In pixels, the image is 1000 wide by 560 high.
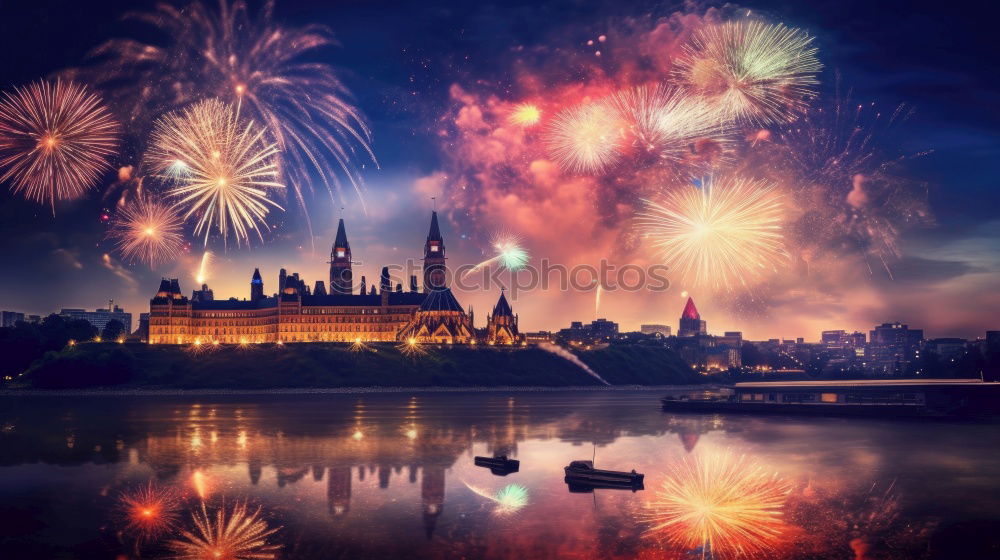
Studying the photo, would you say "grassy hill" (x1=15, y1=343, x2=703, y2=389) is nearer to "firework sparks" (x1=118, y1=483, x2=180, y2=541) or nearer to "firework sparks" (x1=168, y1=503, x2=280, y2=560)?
"firework sparks" (x1=118, y1=483, x2=180, y2=541)

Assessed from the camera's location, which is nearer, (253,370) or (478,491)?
(478,491)

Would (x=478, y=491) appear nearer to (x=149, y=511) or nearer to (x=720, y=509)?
(x=720, y=509)

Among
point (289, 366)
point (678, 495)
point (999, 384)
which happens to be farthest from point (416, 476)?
point (289, 366)

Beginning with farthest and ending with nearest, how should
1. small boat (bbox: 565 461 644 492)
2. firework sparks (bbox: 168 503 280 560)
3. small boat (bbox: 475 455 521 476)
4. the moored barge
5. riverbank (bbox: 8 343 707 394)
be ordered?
riverbank (bbox: 8 343 707 394)
the moored barge
small boat (bbox: 475 455 521 476)
small boat (bbox: 565 461 644 492)
firework sparks (bbox: 168 503 280 560)

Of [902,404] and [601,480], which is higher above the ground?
[902,404]

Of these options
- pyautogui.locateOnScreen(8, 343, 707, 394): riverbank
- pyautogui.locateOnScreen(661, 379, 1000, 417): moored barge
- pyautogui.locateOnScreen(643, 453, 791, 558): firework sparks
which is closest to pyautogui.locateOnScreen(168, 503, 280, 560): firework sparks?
pyautogui.locateOnScreen(643, 453, 791, 558): firework sparks

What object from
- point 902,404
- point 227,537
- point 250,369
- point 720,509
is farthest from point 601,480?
point 250,369

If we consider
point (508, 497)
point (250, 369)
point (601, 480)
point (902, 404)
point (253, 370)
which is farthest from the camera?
point (250, 369)
